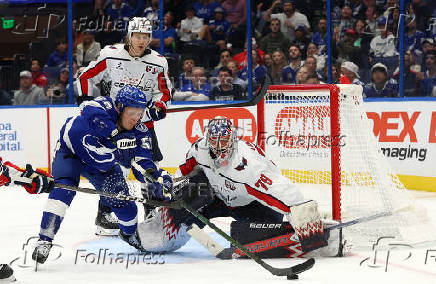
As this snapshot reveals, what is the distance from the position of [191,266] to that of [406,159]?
3470 mm

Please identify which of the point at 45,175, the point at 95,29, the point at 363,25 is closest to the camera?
the point at 45,175

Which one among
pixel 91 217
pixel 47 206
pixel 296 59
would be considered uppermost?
pixel 296 59

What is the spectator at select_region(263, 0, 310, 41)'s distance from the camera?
7.98 m

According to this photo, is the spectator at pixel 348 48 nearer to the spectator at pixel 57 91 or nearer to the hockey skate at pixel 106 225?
the spectator at pixel 57 91

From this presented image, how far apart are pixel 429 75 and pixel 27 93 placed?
409 cm

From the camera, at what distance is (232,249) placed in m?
4.34

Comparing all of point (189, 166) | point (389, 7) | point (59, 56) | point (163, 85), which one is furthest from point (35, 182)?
point (59, 56)

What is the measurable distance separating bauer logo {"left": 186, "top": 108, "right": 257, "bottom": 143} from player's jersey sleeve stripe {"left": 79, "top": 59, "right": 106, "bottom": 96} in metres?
2.52

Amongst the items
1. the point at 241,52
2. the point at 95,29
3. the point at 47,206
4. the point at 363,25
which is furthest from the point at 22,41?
the point at 47,206

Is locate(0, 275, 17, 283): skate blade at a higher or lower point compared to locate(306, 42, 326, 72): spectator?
lower

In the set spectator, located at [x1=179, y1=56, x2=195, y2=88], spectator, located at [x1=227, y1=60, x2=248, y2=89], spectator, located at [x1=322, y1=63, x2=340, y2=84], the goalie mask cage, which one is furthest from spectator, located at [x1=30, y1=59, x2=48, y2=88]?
the goalie mask cage

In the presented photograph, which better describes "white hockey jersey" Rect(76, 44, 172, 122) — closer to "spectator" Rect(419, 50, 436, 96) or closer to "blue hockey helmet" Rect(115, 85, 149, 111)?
"blue hockey helmet" Rect(115, 85, 149, 111)

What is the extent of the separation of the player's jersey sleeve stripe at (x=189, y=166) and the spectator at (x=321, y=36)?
359 cm

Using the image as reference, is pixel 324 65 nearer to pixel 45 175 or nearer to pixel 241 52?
pixel 241 52
